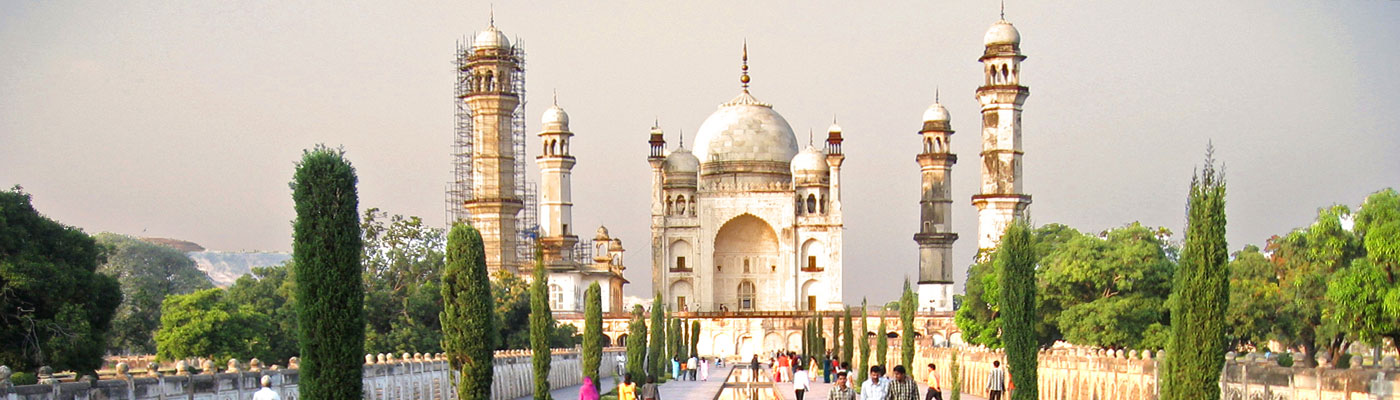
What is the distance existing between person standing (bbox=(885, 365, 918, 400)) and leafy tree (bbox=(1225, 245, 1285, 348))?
20.3m

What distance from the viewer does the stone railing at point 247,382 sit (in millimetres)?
14383

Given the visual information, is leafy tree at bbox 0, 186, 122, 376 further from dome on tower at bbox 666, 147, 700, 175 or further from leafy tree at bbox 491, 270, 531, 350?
dome on tower at bbox 666, 147, 700, 175

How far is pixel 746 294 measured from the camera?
240 ft

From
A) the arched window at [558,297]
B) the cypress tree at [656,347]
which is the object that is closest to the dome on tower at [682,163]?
the arched window at [558,297]

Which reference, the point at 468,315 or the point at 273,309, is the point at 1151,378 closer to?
the point at 468,315

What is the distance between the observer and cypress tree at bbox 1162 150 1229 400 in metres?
14.4

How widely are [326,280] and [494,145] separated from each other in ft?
153

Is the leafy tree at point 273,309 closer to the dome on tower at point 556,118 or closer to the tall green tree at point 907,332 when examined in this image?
the tall green tree at point 907,332

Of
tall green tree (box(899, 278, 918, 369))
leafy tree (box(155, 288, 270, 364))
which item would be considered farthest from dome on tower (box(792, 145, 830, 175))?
leafy tree (box(155, 288, 270, 364))

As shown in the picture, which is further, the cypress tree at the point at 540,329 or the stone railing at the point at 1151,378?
the cypress tree at the point at 540,329

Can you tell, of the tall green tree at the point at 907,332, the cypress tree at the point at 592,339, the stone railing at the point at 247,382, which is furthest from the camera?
the tall green tree at the point at 907,332

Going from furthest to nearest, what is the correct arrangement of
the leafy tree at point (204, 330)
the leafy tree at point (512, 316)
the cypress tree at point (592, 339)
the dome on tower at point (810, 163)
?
the dome on tower at point (810, 163)
the leafy tree at point (512, 316)
the leafy tree at point (204, 330)
the cypress tree at point (592, 339)

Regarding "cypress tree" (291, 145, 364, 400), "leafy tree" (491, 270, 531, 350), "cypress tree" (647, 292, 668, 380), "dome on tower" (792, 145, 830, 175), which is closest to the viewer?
"cypress tree" (291, 145, 364, 400)

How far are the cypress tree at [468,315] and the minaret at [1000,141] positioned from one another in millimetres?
42492
